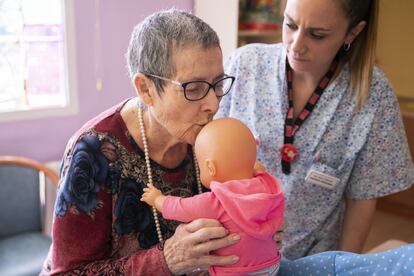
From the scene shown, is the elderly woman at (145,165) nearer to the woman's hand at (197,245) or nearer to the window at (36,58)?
the woman's hand at (197,245)

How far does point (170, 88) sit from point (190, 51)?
99 millimetres

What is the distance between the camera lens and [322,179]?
4.88 ft

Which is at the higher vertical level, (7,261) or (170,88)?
(170,88)

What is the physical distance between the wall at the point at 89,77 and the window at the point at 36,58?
61 mm

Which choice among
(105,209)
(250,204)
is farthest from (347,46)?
(105,209)

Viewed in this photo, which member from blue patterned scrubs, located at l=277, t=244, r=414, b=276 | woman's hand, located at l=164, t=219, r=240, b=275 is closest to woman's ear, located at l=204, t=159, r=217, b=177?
woman's hand, located at l=164, t=219, r=240, b=275

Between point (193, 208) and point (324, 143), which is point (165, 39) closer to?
point (193, 208)

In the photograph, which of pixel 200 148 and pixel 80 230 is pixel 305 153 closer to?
pixel 200 148

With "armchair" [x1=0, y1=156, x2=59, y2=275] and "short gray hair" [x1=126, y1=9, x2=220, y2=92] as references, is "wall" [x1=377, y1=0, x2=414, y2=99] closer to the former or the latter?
"armchair" [x1=0, y1=156, x2=59, y2=275]

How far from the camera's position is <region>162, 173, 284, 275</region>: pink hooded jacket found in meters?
0.98

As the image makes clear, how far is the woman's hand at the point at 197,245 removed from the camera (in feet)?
3.26

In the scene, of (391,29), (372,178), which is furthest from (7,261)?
(391,29)

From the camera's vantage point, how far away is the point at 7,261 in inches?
83.0

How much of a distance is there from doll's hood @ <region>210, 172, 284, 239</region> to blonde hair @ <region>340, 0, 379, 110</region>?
Answer: 0.63m
